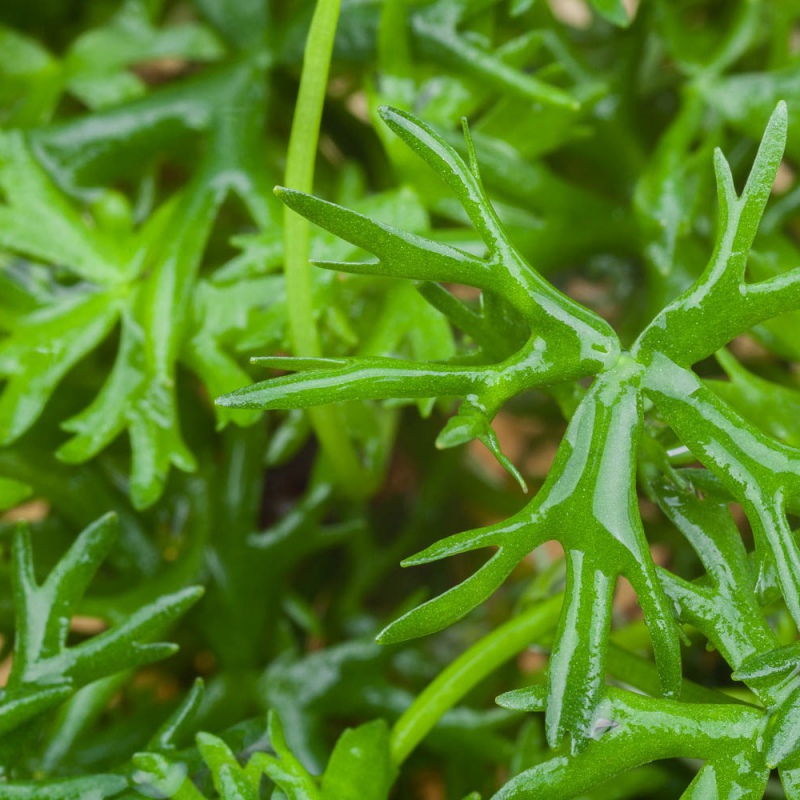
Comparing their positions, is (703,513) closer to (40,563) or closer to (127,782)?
(127,782)

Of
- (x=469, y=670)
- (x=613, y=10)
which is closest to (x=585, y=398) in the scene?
(x=469, y=670)

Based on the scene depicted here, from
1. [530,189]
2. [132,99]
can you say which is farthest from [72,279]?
[530,189]

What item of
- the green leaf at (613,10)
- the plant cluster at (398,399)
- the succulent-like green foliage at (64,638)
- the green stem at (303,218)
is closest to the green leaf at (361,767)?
the plant cluster at (398,399)

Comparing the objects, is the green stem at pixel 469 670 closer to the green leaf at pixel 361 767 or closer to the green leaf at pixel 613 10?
the green leaf at pixel 361 767

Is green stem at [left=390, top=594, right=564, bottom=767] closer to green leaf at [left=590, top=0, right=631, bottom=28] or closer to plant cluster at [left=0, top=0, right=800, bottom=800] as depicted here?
plant cluster at [left=0, top=0, right=800, bottom=800]

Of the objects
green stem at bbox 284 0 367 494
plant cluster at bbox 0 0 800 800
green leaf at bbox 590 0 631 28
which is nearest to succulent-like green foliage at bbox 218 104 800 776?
plant cluster at bbox 0 0 800 800

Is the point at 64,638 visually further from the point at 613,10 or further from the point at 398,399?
the point at 613,10
